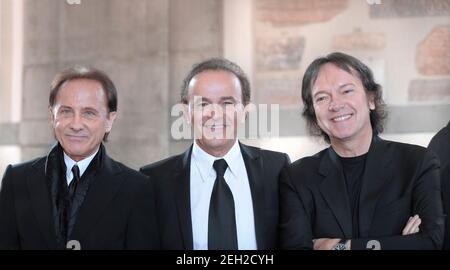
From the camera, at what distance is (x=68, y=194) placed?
1542 mm

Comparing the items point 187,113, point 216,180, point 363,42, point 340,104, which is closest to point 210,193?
point 216,180

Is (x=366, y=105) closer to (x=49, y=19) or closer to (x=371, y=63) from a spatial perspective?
(x=371, y=63)

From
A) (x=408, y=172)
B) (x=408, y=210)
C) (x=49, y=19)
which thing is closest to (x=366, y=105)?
(x=408, y=172)

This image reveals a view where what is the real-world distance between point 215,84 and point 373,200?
1.95 feet

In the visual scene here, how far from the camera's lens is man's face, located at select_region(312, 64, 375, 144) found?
150 cm

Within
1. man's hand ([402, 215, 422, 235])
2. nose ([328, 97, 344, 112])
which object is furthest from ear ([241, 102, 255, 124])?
man's hand ([402, 215, 422, 235])

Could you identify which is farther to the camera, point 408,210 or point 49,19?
point 49,19

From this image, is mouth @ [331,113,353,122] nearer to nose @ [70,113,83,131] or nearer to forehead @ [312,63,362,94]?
forehead @ [312,63,362,94]

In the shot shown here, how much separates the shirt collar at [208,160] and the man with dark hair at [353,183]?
18 cm

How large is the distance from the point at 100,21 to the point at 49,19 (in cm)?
19

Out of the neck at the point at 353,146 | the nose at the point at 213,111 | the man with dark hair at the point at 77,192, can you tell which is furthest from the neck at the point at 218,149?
the neck at the point at 353,146

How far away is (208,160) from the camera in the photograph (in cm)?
164

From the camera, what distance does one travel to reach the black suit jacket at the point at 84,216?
1.49 metres

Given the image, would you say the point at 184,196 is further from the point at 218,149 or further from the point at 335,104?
the point at 335,104
